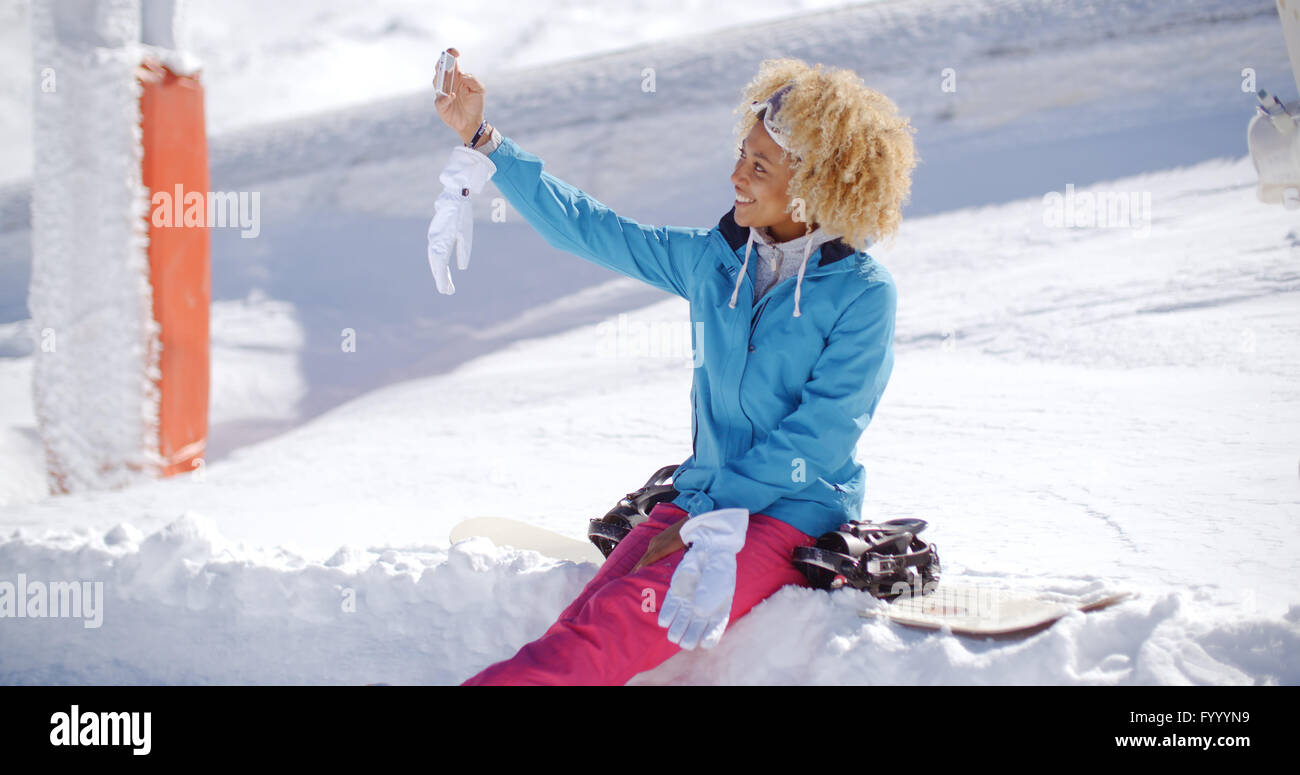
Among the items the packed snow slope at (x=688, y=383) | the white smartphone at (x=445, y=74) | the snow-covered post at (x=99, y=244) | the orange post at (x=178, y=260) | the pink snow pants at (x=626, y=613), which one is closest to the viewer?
the pink snow pants at (x=626, y=613)

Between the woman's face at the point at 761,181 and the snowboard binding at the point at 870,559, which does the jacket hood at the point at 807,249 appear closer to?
the woman's face at the point at 761,181

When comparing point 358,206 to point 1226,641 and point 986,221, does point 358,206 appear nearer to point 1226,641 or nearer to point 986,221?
point 986,221

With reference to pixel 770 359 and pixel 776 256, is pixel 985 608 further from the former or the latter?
pixel 776 256

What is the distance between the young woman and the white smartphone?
1.0 inches

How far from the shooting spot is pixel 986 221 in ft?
28.2

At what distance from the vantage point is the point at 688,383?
598 cm

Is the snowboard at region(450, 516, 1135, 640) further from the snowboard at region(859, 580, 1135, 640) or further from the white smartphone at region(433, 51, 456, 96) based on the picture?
the white smartphone at region(433, 51, 456, 96)

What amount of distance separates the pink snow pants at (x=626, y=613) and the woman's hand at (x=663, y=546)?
0.05 feet

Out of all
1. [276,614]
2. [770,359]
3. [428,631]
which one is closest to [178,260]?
[276,614]

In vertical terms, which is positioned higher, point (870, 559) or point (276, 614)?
point (870, 559)

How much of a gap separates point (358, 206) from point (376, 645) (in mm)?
9863

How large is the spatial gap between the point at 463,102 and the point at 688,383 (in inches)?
149

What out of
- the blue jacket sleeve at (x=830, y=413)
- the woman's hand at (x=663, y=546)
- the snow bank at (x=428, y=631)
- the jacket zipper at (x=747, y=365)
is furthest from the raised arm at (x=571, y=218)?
the snow bank at (x=428, y=631)

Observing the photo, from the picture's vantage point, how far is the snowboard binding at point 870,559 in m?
2.07
